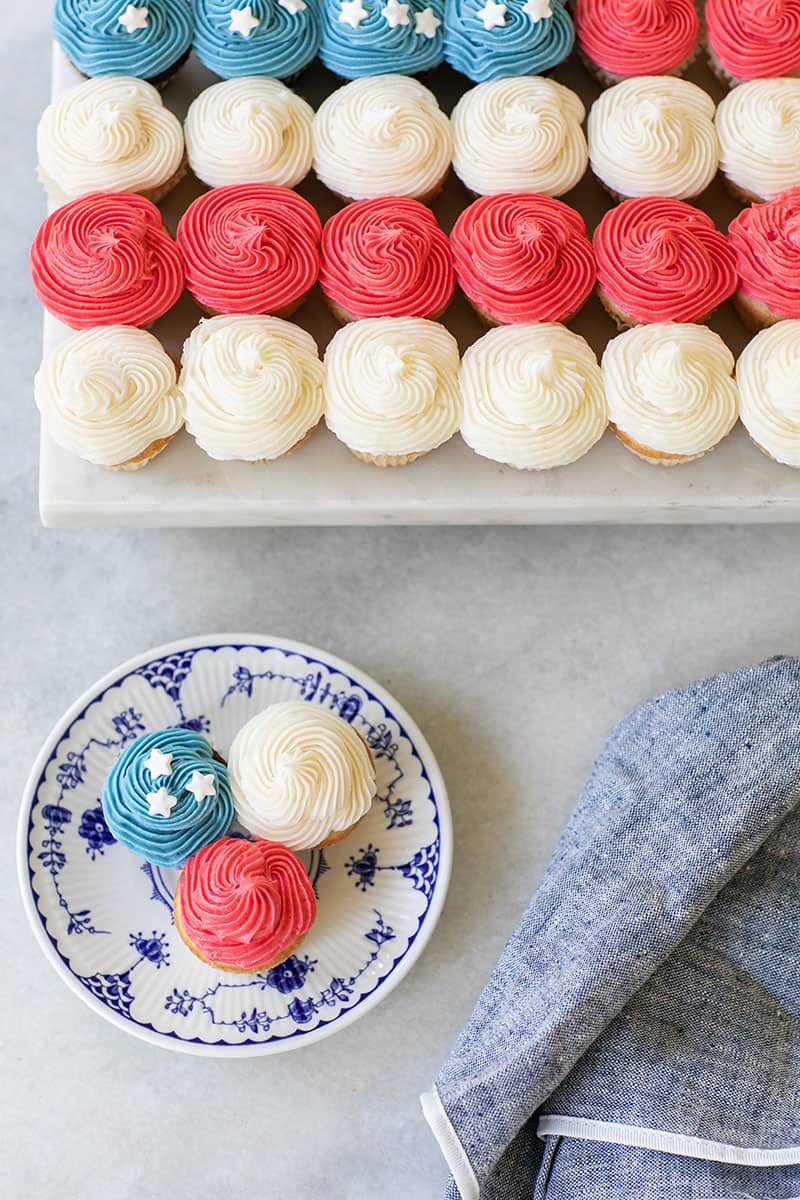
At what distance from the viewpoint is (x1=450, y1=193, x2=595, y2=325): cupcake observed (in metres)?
1.39

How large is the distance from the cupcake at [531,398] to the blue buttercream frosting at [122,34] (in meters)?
0.51

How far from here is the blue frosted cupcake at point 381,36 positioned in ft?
4.83

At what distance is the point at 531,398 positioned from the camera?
1.36 metres

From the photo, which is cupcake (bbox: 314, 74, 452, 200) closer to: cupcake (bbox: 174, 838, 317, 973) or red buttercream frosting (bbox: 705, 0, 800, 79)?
red buttercream frosting (bbox: 705, 0, 800, 79)

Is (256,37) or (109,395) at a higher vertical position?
(256,37)

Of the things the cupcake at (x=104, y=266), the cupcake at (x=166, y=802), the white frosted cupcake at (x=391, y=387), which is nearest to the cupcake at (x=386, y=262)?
the white frosted cupcake at (x=391, y=387)

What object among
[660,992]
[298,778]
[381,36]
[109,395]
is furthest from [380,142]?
[660,992]

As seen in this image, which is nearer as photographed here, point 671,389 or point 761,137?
point 671,389

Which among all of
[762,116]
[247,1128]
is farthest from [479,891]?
[762,116]

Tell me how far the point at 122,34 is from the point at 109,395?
0.45m

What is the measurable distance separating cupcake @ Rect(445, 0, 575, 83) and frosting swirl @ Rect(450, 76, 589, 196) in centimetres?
3

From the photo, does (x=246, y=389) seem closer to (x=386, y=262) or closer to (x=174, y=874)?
(x=386, y=262)

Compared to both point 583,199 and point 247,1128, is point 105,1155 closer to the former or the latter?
point 247,1128

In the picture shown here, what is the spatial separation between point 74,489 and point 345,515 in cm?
30
